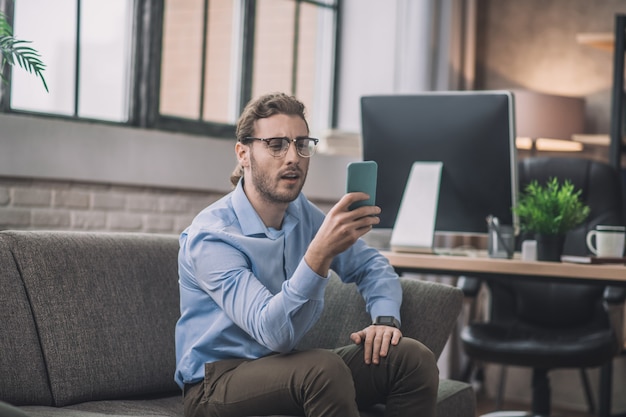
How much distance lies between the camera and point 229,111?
4.14 meters

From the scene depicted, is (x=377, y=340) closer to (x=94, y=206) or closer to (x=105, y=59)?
(x=94, y=206)

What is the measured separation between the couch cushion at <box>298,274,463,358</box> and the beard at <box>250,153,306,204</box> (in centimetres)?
46

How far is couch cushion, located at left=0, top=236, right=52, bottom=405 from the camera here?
2092 mm

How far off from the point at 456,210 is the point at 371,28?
202 centimetres

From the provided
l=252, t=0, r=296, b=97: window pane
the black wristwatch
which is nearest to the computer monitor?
the black wristwatch

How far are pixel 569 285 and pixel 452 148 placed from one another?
104cm

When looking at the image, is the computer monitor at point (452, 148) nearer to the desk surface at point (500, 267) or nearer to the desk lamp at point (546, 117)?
the desk surface at point (500, 267)

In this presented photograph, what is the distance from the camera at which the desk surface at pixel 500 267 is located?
2523mm

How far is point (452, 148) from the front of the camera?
9.58 feet

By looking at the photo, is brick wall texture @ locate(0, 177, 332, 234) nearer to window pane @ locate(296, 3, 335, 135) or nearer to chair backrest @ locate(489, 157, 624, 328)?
window pane @ locate(296, 3, 335, 135)

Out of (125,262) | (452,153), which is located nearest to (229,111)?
(452,153)

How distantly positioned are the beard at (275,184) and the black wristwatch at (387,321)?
14.2 inches

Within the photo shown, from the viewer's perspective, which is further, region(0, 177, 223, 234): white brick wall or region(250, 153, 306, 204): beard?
region(0, 177, 223, 234): white brick wall

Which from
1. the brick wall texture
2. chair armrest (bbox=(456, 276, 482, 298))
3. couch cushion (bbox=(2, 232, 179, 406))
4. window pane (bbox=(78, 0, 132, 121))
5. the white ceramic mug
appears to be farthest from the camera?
chair armrest (bbox=(456, 276, 482, 298))
